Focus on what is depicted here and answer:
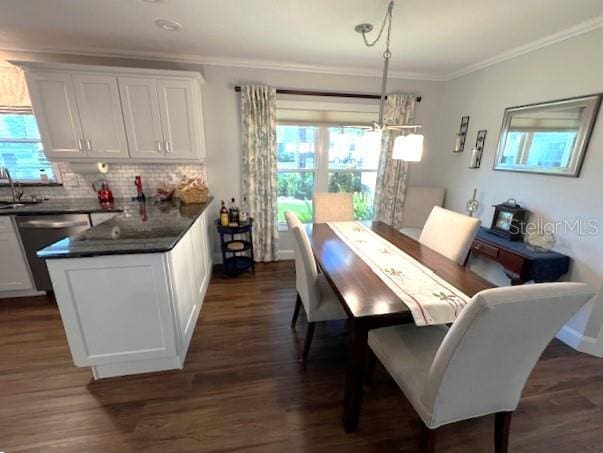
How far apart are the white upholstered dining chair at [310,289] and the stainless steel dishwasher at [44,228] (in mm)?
2097

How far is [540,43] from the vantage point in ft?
7.37

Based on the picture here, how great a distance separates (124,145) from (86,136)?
0.33 meters

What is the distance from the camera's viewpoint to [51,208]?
8.26ft

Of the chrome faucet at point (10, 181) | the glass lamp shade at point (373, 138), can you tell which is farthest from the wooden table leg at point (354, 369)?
the chrome faucet at point (10, 181)

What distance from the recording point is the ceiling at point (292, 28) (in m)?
1.80

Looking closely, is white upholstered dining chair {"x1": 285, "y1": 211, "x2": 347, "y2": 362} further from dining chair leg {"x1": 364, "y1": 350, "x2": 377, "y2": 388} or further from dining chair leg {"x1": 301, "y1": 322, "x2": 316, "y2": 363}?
dining chair leg {"x1": 364, "y1": 350, "x2": 377, "y2": 388}

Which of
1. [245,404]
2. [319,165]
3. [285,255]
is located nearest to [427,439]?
[245,404]

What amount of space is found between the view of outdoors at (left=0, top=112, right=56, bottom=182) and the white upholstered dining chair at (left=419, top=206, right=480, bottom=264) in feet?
12.5

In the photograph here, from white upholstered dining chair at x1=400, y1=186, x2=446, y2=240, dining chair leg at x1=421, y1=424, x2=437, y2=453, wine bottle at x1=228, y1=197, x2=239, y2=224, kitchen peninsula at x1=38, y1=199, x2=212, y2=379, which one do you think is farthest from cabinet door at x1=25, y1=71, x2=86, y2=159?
white upholstered dining chair at x1=400, y1=186, x2=446, y2=240

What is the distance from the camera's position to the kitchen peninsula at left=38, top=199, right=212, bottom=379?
152 cm

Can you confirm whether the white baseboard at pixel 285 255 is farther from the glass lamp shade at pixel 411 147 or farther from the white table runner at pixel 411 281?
the glass lamp shade at pixel 411 147

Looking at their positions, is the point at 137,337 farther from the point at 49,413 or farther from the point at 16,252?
the point at 16,252

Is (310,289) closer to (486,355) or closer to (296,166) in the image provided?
(486,355)

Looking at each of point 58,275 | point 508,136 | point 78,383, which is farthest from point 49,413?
point 508,136
